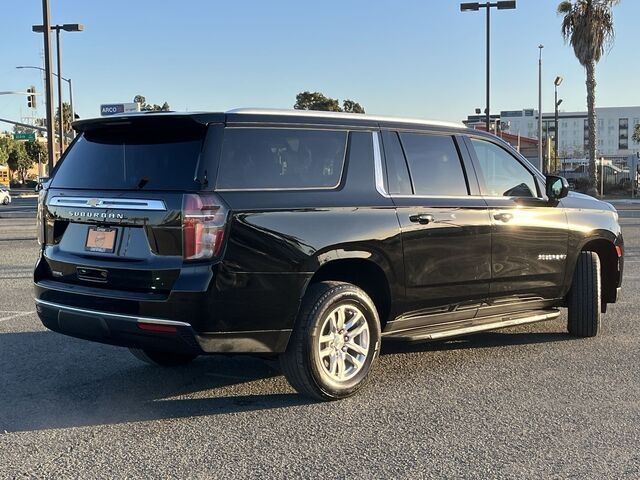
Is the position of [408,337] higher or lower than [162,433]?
higher

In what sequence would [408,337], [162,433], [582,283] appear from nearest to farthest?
[162,433]
[408,337]
[582,283]

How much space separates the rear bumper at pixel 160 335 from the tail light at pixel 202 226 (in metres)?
0.44

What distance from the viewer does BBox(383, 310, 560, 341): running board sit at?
17.6 feet

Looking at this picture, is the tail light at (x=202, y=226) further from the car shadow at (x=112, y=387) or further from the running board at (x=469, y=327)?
the running board at (x=469, y=327)

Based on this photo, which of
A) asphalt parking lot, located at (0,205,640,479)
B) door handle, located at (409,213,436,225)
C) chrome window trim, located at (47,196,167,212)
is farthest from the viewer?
door handle, located at (409,213,436,225)

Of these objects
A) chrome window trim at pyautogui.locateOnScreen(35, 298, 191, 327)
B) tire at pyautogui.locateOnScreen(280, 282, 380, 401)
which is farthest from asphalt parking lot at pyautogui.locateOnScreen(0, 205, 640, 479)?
chrome window trim at pyautogui.locateOnScreen(35, 298, 191, 327)

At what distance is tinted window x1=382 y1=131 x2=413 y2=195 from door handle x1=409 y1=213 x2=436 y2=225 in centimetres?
19

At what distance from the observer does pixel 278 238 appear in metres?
4.46

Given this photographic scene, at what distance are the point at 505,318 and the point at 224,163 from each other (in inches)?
115

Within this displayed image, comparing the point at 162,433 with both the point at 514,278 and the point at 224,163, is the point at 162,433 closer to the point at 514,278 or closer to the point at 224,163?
the point at 224,163

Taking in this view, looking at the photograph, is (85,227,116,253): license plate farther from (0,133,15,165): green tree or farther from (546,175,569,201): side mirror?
(0,133,15,165): green tree

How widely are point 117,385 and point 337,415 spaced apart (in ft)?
5.75

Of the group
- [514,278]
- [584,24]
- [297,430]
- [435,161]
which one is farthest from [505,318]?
[584,24]

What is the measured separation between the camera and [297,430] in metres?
4.26
